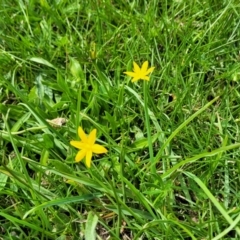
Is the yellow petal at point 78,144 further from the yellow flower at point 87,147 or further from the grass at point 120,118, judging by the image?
the grass at point 120,118

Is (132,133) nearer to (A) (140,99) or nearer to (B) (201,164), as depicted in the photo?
(A) (140,99)

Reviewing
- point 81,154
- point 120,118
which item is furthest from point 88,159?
point 120,118

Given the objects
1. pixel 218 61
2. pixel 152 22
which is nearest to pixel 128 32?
pixel 152 22

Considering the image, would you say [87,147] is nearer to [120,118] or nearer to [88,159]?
[88,159]

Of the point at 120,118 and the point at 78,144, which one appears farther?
the point at 120,118

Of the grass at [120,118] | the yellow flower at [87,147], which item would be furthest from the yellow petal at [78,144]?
the grass at [120,118]

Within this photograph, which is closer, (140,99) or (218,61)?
(140,99)

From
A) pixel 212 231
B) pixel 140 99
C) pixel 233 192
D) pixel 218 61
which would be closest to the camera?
pixel 212 231

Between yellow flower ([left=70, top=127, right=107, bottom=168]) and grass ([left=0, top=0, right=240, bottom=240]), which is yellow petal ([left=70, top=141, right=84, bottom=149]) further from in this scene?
grass ([left=0, top=0, right=240, bottom=240])
